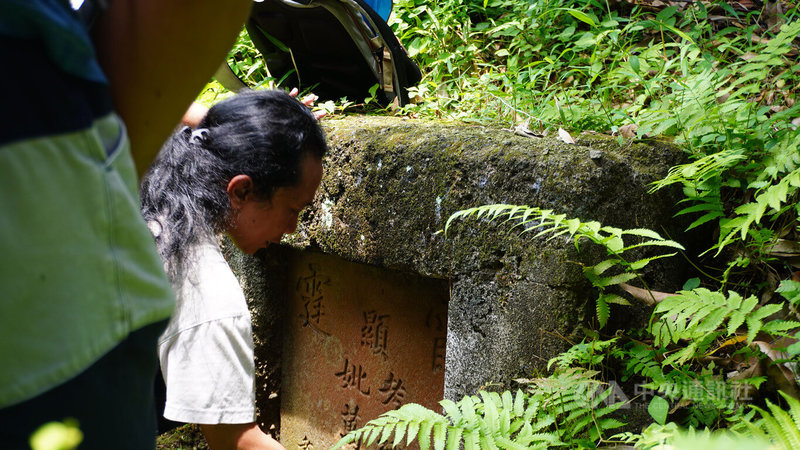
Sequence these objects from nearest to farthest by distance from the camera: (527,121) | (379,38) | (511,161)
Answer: (511,161), (527,121), (379,38)

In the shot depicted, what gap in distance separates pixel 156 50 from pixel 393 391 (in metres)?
2.24

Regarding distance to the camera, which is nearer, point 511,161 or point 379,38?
point 511,161

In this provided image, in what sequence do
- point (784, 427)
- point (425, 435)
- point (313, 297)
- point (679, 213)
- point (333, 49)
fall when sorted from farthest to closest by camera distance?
point (333, 49) → point (313, 297) → point (679, 213) → point (425, 435) → point (784, 427)

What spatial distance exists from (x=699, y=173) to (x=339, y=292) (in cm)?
163

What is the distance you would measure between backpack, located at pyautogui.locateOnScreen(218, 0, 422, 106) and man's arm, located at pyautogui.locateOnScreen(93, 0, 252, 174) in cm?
254

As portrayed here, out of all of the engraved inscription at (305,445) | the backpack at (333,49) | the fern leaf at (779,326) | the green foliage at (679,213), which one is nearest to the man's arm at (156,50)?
the green foliage at (679,213)

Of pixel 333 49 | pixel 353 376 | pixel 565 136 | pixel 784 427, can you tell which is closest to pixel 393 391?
pixel 353 376

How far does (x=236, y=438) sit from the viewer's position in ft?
5.63

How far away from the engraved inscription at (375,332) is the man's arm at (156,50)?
2.11 meters

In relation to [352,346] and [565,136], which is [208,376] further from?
[565,136]

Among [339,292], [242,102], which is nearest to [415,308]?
[339,292]

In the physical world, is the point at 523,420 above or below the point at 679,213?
below

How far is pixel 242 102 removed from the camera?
76.4 inches

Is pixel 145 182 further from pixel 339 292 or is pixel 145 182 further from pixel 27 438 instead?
pixel 27 438
